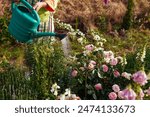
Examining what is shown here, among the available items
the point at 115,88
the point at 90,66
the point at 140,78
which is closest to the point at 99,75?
the point at 90,66

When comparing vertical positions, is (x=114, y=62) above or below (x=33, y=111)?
above

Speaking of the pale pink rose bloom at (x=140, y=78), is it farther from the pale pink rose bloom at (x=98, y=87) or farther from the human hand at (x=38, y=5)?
the human hand at (x=38, y=5)

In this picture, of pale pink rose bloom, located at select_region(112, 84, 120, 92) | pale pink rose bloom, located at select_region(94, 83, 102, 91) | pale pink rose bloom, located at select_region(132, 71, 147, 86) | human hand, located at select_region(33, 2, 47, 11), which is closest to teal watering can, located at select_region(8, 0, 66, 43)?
human hand, located at select_region(33, 2, 47, 11)

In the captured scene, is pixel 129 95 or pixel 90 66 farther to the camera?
pixel 90 66

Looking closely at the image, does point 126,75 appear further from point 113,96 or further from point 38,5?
point 38,5

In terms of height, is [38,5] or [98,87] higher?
[38,5]

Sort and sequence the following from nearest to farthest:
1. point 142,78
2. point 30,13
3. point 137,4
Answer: point 142,78, point 30,13, point 137,4

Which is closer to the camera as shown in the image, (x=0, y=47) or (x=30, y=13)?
(x=30, y=13)

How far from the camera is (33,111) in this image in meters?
4.83

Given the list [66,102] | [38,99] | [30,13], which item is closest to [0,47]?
[30,13]

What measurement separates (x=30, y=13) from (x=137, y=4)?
3.30 metres

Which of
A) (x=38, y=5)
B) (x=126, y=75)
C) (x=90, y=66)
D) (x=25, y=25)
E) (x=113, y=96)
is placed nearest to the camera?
(x=113, y=96)

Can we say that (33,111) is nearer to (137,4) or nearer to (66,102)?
(66,102)

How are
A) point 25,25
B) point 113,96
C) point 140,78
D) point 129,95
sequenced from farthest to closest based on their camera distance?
point 25,25 → point 113,96 → point 140,78 → point 129,95
